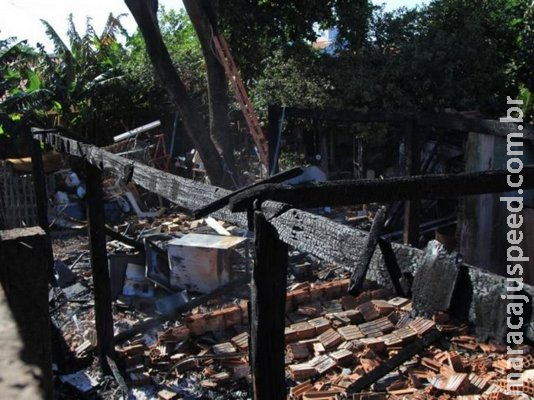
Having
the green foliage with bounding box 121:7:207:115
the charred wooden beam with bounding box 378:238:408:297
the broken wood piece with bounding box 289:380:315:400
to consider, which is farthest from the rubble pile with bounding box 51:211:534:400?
the green foliage with bounding box 121:7:207:115

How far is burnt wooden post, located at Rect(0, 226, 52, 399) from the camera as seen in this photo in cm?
187

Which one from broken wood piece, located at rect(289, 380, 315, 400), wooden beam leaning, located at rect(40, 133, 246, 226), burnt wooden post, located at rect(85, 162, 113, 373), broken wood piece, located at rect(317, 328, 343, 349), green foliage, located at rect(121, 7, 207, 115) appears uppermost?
green foliage, located at rect(121, 7, 207, 115)

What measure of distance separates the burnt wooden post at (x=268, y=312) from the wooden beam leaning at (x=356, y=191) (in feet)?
0.32

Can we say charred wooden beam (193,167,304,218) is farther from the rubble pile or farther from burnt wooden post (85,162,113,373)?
burnt wooden post (85,162,113,373)

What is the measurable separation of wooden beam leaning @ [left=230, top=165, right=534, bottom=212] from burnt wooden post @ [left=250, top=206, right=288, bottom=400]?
3.8 inches

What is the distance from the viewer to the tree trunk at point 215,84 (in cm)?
1062

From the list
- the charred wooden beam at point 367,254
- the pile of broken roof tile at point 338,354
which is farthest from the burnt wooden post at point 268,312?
the pile of broken roof tile at point 338,354

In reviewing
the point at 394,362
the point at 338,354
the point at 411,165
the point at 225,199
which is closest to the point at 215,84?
the point at 411,165

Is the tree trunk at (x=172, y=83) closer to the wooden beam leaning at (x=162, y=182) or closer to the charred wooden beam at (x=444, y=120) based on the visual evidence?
the charred wooden beam at (x=444, y=120)

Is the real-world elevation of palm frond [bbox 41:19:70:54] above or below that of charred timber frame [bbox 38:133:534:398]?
Result: above

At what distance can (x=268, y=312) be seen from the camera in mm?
2006

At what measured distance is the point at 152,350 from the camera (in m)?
5.71

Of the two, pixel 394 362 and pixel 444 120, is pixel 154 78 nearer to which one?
pixel 444 120

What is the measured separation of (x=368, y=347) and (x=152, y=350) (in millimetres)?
2244
